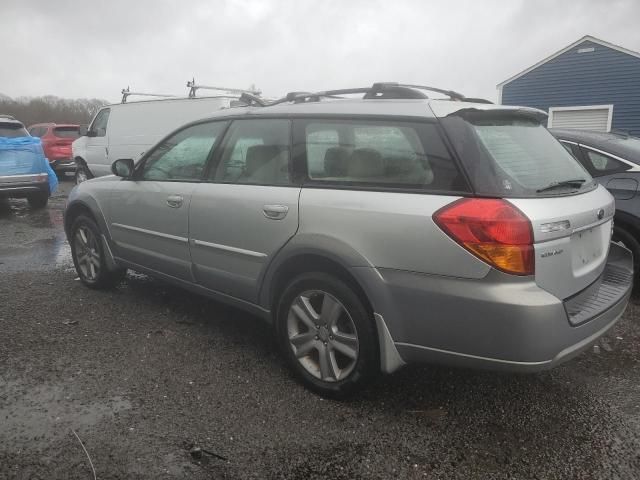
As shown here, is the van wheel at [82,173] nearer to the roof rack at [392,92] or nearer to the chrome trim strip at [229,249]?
the chrome trim strip at [229,249]

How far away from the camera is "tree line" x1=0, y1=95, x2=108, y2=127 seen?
28.2 metres

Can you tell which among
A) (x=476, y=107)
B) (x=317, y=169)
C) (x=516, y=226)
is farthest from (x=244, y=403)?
(x=476, y=107)

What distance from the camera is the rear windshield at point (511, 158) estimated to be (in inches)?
92.0

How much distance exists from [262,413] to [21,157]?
8486 mm

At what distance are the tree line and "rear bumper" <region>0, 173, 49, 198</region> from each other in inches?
802

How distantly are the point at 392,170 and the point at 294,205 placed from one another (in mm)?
598

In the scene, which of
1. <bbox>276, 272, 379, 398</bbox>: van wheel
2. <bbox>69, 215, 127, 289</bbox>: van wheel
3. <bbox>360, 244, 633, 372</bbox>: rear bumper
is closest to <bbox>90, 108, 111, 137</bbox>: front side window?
<bbox>69, 215, 127, 289</bbox>: van wheel

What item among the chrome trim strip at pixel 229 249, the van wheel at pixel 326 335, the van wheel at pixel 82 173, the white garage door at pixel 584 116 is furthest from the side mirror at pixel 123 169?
the white garage door at pixel 584 116

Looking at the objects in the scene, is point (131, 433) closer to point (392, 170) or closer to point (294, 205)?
point (294, 205)

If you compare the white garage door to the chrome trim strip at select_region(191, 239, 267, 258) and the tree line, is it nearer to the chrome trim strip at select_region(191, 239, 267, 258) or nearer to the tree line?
the chrome trim strip at select_region(191, 239, 267, 258)

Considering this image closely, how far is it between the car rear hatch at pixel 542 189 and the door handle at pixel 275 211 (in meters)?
0.99

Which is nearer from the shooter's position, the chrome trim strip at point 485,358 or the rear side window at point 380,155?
A: the chrome trim strip at point 485,358

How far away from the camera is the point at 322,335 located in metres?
2.83

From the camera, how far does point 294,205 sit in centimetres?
286
